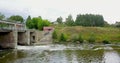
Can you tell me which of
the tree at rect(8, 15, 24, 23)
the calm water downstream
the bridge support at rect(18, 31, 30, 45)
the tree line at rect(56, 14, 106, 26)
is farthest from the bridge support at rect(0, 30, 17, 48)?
the tree line at rect(56, 14, 106, 26)

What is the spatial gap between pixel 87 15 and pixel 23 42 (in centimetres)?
10515

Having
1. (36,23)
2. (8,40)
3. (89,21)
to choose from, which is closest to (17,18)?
(36,23)

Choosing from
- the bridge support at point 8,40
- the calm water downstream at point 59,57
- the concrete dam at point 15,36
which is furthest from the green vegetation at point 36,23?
the calm water downstream at point 59,57

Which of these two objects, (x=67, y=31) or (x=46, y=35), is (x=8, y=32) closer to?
(x=46, y=35)

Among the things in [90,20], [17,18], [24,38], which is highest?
[17,18]

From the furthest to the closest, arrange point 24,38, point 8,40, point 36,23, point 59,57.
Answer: point 36,23, point 24,38, point 8,40, point 59,57

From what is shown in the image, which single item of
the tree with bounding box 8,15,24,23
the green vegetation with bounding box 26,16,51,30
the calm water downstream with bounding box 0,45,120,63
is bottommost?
the calm water downstream with bounding box 0,45,120,63

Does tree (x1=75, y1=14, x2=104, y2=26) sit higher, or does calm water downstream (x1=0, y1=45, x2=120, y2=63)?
tree (x1=75, y1=14, x2=104, y2=26)

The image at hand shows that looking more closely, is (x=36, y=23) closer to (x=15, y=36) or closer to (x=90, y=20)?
(x=90, y=20)

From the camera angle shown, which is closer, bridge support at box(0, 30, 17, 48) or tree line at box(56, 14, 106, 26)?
bridge support at box(0, 30, 17, 48)

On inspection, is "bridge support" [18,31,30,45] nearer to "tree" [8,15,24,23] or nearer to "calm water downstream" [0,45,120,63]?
"calm water downstream" [0,45,120,63]

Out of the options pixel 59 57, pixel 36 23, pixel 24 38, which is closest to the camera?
pixel 59 57

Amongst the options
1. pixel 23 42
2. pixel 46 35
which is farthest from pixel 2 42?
pixel 46 35

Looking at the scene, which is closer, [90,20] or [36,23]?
[36,23]
